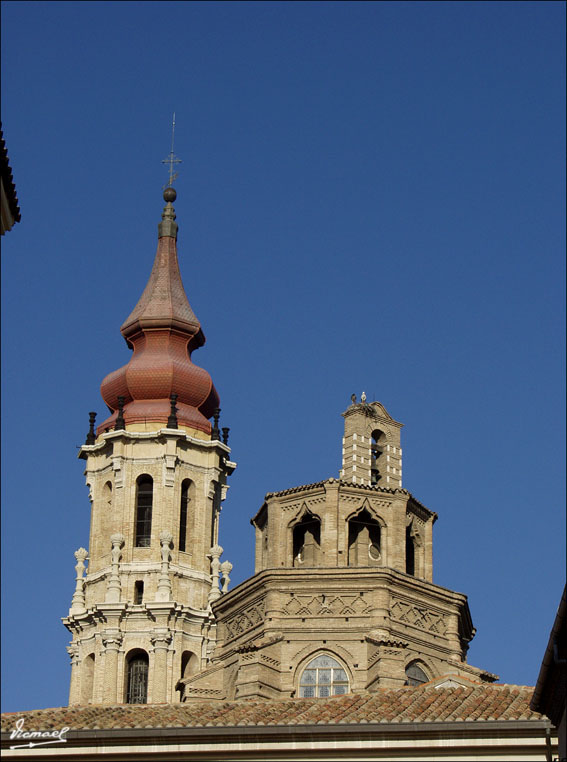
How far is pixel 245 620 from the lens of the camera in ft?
182

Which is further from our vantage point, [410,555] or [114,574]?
[114,574]

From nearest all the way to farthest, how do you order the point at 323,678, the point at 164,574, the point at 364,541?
1. the point at 323,678
2. the point at 364,541
3. the point at 164,574

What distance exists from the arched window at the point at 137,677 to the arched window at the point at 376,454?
15.0 meters

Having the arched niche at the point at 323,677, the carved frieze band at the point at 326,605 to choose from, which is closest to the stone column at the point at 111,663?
the carved frieze band at the point at 326,605

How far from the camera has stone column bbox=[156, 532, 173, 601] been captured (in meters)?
69.9

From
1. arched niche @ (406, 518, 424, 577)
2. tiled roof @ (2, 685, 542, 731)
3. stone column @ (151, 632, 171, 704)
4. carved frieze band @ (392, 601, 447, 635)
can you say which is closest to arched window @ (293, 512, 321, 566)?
arched niche @ (406, 518, 424, 577)

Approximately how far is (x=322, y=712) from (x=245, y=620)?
17988 mm

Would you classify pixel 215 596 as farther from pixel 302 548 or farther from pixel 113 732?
pixel 113 732

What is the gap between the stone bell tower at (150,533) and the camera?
229ft

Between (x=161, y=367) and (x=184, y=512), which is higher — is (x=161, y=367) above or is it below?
above

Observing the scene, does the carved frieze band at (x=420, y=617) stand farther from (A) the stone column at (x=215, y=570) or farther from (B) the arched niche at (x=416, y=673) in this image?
(A) the stone column at (x=215, y=570)

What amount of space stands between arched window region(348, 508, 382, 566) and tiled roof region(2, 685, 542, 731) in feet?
50.5

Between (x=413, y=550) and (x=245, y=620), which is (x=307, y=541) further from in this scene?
(x=413, y=550)

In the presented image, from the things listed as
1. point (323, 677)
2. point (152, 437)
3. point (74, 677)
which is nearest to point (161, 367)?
point (152, 437)
